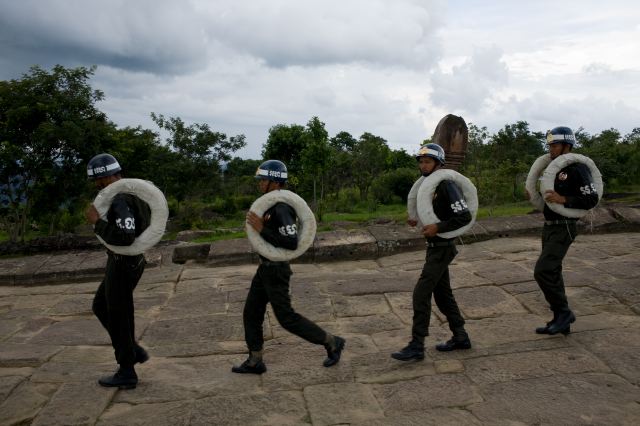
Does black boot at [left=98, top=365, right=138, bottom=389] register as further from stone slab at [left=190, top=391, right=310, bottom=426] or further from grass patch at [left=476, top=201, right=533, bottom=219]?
grass patch at [left=476, top=201, right=533, bottom=219]

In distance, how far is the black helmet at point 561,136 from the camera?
511cm

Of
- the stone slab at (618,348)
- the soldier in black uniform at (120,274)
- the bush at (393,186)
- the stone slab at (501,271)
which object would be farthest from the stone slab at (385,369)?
the bush at (393,186)

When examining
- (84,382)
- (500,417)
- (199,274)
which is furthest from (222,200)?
(500,417)

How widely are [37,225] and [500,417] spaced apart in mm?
15139

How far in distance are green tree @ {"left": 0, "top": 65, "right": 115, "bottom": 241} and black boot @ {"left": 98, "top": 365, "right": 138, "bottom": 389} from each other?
7641 millimetres

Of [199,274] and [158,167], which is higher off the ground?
[158,167]

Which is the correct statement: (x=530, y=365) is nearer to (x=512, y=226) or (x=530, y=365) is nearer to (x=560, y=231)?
(x=560, y=231)

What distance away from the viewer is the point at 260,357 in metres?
4.59

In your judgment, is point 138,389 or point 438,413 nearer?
point 438,413

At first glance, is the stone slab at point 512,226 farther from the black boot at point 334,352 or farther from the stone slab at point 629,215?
the black boot at point 334,352

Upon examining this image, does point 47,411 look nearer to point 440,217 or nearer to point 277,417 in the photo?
point 277,417

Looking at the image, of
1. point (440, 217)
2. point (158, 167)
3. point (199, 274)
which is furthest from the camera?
point (158, 167)

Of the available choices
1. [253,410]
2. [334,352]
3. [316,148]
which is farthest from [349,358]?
[316,148]

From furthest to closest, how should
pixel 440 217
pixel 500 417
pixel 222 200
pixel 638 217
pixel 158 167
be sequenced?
pixel 222 200 < pixel 158 167 < pixel 638 217 < pixel 440 217 < pixel 500 417
